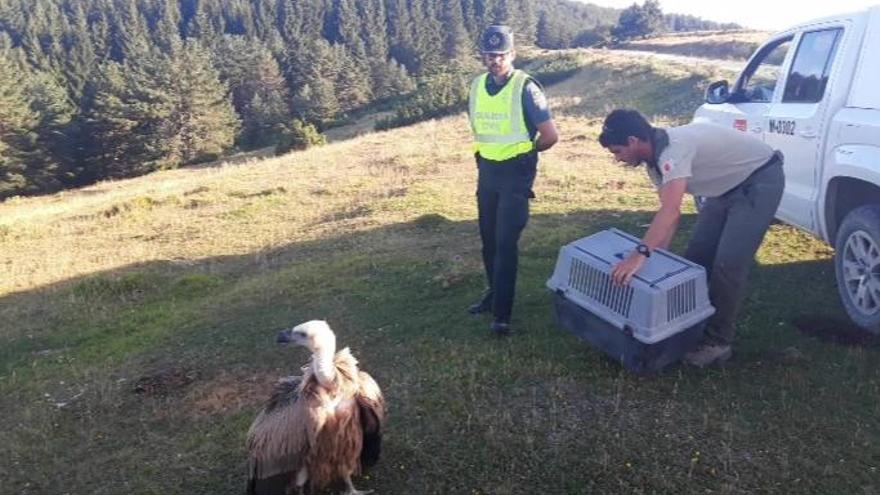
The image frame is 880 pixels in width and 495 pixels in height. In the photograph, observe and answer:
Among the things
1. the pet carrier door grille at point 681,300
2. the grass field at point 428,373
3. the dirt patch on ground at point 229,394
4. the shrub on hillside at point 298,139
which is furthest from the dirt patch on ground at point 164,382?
the shrub on hillside at point 298,139

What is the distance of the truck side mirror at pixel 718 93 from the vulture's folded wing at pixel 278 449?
19.1ft

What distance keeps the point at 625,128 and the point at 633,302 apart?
3.58ft

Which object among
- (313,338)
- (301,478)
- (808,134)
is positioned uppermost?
(808,134)

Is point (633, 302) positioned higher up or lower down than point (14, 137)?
higher up

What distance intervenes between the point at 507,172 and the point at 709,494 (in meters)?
2.79

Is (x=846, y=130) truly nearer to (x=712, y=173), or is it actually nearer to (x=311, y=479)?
(x=712, y=173)

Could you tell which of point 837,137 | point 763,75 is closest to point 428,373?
point 837,137

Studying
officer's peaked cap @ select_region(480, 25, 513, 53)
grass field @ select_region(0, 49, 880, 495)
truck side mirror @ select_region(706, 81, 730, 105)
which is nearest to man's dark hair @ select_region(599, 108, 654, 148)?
officer's peaked cap @ select_region(480, 25, 513, 53)

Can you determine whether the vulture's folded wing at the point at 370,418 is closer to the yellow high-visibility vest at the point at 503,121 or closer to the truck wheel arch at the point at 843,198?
the yellow high-visibility vest at the point at 503,121

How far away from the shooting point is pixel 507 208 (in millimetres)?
5543

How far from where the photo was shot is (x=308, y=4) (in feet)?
297

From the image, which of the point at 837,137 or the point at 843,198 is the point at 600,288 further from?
the point at 843,198

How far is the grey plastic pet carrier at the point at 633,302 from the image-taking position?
4402 mm

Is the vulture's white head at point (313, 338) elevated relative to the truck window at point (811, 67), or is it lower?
lower
